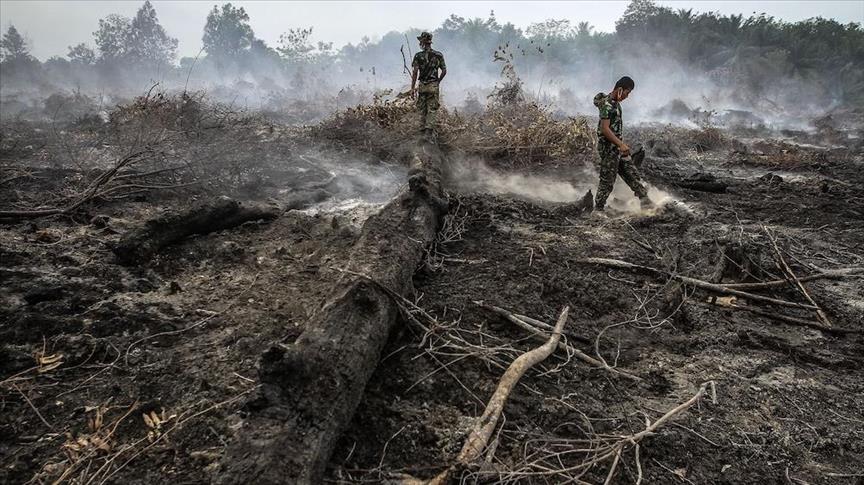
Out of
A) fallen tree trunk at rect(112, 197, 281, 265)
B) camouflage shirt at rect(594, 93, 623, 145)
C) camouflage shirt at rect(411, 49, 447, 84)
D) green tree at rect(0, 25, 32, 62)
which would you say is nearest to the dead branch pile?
camouflage shirt at rect(411, 49, 447, 84)

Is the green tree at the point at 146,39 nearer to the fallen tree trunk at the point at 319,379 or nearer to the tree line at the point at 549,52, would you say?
the tree line at the point at 549,52

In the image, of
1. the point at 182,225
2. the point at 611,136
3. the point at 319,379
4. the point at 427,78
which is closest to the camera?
the point at 319,379

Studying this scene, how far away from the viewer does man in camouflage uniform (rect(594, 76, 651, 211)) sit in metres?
→ 5.32

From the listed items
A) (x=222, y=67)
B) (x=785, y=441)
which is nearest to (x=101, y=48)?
(x=222, y=67)

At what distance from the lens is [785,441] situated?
2.15 m

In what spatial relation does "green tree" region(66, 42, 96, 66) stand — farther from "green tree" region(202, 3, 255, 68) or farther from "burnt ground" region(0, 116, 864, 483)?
"burnt ground" region(0, 116, 864, 483)

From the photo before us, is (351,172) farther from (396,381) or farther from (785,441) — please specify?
(785,441)

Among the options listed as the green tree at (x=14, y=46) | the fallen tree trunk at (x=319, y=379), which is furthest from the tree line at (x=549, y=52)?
the fallen tree trunk at (x=319, y=379)

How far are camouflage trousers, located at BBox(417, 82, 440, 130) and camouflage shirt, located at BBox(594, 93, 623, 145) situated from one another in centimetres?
249

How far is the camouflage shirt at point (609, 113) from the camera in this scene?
5.35 metres

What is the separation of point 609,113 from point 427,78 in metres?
2.92

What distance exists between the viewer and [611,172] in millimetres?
5477

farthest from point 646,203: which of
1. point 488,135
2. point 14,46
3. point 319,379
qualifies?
point 14,46

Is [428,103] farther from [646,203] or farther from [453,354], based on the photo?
[453,354]
